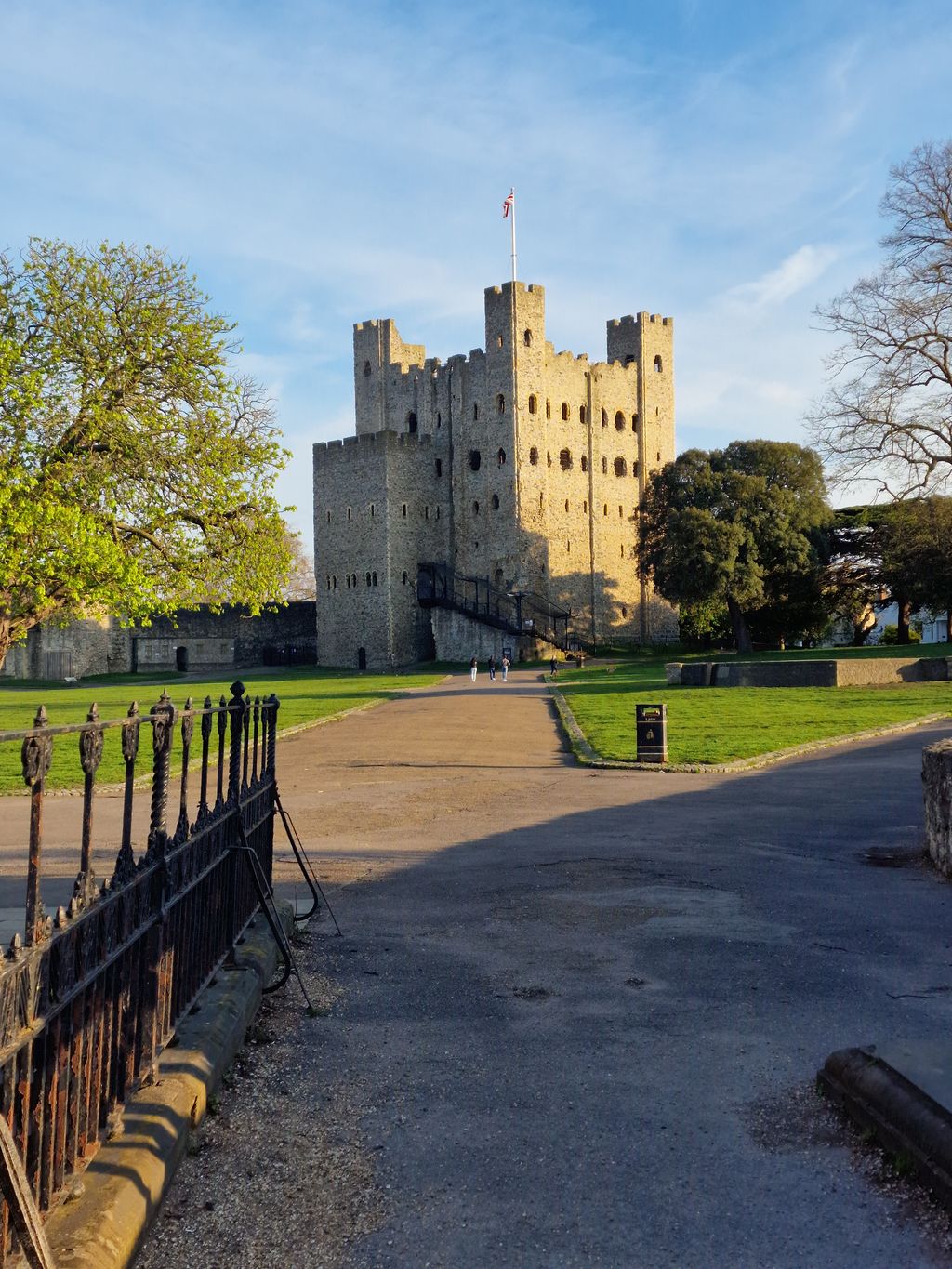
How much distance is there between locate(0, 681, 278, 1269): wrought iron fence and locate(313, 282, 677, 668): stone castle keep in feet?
200

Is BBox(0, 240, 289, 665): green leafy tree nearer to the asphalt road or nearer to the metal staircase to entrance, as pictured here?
the asphalt road

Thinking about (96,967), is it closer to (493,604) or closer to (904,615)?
(904,615)

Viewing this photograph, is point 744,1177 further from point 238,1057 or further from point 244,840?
point 244,840

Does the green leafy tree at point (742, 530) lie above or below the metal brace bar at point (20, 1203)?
above

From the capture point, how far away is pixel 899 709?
2452 centimetres

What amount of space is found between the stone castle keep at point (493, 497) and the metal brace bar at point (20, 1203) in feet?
206

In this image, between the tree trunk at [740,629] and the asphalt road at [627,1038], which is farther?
the tree trunk at [740,629]

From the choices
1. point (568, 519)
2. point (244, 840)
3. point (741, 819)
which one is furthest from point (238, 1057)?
point (568, 519)

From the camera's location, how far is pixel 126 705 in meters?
29.5

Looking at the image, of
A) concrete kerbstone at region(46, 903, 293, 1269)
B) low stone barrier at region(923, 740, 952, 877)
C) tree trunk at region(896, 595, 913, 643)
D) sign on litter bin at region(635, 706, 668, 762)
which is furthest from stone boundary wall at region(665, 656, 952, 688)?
concrete kerbstone at region(46, 903, 293, 1269)

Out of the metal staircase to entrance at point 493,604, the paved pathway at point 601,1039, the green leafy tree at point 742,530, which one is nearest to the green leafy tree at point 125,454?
the paved pathway at point 601,1039

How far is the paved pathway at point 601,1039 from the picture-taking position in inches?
134

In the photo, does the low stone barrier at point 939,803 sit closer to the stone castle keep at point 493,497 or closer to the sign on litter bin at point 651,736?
the sign on litter bin at point 651,736

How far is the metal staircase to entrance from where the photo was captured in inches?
2603
